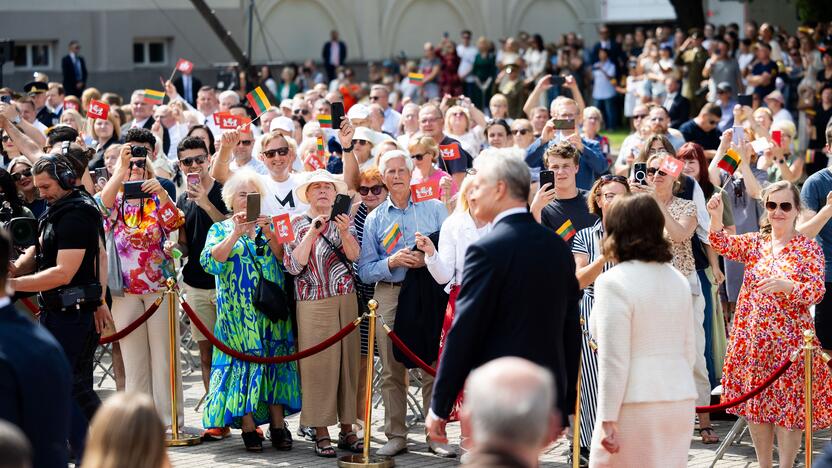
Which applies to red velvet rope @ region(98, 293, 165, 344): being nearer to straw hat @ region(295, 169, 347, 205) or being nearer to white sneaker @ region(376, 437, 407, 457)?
straw hat @ region(295, 169, 347, 205)

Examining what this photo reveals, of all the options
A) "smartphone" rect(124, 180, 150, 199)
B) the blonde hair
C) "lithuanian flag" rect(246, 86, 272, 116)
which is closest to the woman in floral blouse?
"smartphone" rect(124, 180, 150, 199)

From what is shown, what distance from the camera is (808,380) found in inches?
307

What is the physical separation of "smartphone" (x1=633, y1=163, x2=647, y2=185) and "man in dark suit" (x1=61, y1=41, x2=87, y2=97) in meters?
22.3

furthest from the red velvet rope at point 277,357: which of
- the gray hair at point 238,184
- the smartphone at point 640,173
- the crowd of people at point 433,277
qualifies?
the smartphone at point 640,173

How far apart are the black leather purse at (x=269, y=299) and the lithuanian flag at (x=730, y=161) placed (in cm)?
377

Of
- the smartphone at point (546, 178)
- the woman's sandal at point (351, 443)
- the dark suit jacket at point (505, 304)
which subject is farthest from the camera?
the woman's sandal at point (351, 443)

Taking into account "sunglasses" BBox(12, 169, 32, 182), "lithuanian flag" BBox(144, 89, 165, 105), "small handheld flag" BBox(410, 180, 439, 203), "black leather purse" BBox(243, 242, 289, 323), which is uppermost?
"lithuanian flag" BBox(144, 89, 165, 105)

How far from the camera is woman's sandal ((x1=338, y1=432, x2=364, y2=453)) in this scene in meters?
9.05

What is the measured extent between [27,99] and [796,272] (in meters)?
10.6

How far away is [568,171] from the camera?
894cm

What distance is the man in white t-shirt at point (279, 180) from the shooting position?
9484 millimetres

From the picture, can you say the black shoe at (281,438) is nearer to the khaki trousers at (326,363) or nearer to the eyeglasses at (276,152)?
the khaki trousers at (326,363)

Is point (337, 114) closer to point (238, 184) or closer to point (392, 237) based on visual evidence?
point (238, 184)

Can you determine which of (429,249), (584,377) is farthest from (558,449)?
(429,249)
